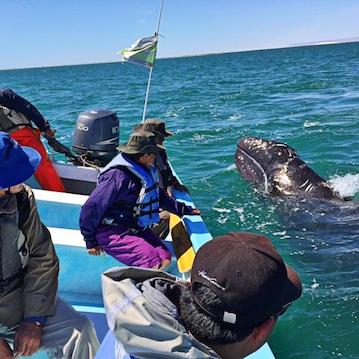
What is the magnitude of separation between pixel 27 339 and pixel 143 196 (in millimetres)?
1641

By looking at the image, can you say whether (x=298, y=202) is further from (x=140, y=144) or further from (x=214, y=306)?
(x=214, y=306)

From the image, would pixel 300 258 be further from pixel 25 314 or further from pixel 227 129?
pixel 227 129

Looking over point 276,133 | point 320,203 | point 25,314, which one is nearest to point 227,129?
point 276,133

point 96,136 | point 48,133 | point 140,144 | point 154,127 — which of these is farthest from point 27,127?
point 140,144

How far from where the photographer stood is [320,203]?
23.6 ft

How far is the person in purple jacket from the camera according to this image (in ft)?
13.1

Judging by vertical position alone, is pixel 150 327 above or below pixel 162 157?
above

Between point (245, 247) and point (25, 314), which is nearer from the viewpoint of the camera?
point (245, 247)

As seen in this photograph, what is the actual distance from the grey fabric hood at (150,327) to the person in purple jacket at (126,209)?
231cm

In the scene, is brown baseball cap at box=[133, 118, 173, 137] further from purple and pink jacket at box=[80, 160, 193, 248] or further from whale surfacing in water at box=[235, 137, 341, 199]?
whale surfacing in water at box=[235, 137, 341, 199]

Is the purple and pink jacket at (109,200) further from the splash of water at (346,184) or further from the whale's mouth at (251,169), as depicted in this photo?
the splash of water at (346,184)

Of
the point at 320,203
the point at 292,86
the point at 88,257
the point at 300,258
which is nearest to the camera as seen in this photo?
the point at 88,257

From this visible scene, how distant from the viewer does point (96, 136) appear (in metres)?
6.37

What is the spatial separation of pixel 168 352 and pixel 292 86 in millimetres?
29887
